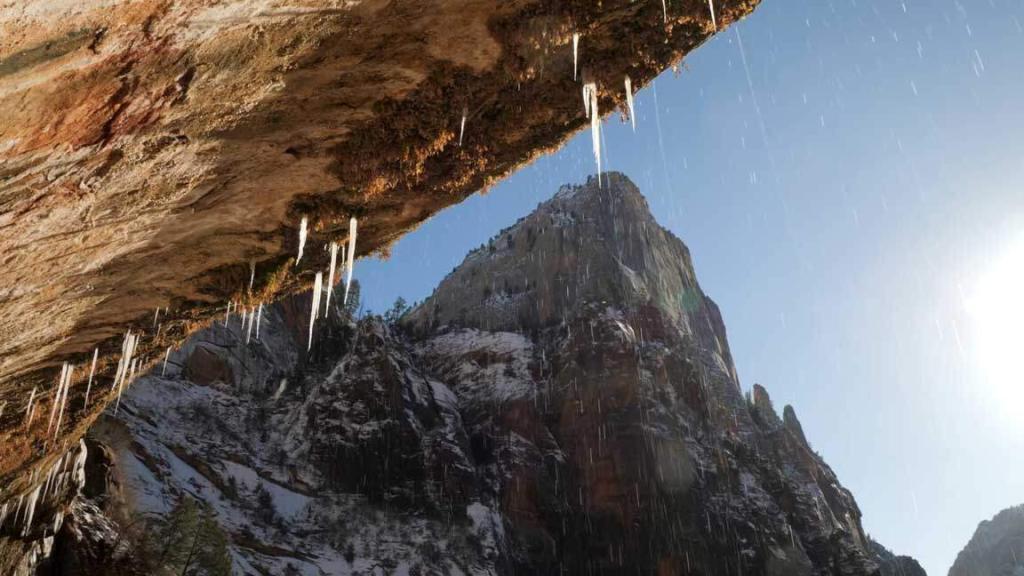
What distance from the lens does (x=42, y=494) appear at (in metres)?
20.3

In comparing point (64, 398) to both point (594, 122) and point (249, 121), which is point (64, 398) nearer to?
point (249, 121)

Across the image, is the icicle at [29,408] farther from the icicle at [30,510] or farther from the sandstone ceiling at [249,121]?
the icicle at [30,510]

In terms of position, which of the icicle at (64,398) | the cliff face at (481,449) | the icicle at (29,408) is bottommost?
the icicle at (29,408)

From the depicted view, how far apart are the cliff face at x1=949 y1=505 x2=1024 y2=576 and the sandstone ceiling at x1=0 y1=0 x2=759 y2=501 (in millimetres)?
143232

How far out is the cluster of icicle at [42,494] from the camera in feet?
62.8

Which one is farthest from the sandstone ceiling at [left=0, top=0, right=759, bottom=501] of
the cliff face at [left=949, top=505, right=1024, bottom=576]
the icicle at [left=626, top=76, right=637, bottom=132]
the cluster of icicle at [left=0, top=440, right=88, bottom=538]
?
the cliff face at [left=949, top=505, right=1024, bottom=576]

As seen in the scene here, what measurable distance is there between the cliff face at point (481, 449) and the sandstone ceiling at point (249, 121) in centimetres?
2270

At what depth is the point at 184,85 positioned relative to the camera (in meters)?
6.74

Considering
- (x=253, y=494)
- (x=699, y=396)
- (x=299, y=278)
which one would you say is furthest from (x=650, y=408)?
(x=299, y=278)

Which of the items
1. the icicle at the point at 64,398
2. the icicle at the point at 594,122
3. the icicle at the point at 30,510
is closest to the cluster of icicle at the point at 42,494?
the icicle at the point at 30,510

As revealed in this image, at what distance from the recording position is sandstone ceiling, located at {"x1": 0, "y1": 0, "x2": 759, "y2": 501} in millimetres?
5801

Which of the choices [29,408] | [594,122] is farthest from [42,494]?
[594,122]

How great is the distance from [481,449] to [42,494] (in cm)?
3651

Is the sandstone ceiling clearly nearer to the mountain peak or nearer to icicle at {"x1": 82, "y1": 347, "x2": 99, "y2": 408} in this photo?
icicle at {"x1": 82, "y1": 347, "x2": 99, "y2": 408}
